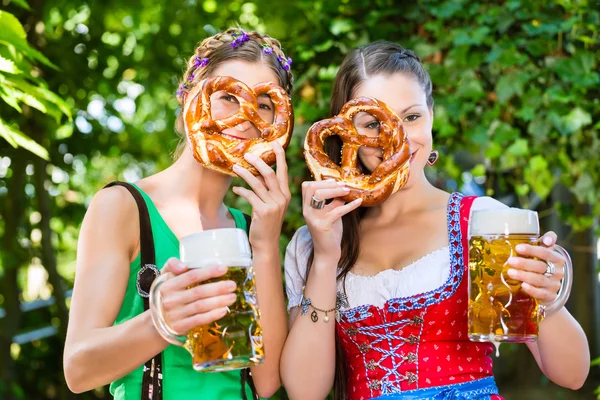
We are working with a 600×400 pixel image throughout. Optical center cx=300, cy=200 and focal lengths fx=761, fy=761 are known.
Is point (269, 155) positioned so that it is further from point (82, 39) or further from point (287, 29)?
point (82, 39)

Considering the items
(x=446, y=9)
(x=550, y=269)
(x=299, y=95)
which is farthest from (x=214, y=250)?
(x=446, y=9)

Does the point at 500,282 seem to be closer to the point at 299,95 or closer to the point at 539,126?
the point at 539,126

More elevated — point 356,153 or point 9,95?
point 9,95

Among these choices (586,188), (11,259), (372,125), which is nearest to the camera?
(372,125)

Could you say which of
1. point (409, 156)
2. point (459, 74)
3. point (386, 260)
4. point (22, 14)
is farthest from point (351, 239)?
point (22, 14)

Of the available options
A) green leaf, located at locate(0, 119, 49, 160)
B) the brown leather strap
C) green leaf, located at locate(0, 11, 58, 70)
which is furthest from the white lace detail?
green leaf, located at locate(0, 11, 58, 70)

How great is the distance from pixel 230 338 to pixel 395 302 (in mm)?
756

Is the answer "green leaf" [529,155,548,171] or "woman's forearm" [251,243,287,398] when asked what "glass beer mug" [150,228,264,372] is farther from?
"green leaf" [529,155,548,171]

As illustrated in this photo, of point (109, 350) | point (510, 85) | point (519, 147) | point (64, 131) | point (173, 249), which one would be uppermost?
point (64, 131)

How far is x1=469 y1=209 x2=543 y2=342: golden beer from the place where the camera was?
1724 mm

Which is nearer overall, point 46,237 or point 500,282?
point 500,282

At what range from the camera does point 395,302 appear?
7.23ft

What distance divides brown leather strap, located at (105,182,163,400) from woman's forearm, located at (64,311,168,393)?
0.57 feet

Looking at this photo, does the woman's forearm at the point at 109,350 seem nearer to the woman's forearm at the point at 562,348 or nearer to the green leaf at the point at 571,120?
the woman's forearm at the point at 562,348
